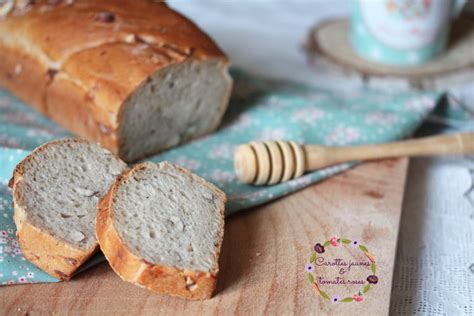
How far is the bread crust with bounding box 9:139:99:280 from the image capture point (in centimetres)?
177

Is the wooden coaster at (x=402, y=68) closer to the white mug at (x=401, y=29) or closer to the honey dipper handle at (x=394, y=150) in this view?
the white mug at (x=401, y=29)

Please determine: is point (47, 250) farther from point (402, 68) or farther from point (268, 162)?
point (402, 68)

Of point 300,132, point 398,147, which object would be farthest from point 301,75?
point 398,147

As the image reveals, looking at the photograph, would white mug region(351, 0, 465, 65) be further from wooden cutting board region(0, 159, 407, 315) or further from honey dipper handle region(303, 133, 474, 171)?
wooden cutting board region(0, 159, 407, 315)

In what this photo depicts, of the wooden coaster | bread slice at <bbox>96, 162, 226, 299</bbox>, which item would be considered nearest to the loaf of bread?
bread slice at <bbox>96, 162, 226, 299</bbox>

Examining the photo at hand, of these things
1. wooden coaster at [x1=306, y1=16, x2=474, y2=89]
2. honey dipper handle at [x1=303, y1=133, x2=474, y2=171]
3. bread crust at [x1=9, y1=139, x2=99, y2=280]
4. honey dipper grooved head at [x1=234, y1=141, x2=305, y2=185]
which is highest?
bread crust at [x1=9, y1=139, x2=99, y2=280]

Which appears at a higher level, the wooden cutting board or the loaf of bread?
the loaf of bread

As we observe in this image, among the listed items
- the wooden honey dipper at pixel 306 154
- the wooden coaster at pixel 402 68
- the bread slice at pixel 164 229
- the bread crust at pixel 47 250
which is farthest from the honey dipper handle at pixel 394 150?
the bread crust at pixel 47 250

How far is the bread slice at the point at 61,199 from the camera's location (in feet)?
5.87

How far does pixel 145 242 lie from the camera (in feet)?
5.75

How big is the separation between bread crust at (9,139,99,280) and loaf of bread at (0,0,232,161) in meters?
0.61

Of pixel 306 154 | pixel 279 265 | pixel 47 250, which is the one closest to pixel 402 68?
pixel 306 154

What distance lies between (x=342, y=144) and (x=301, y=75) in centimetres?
76

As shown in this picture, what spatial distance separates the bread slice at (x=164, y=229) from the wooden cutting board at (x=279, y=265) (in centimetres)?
8
